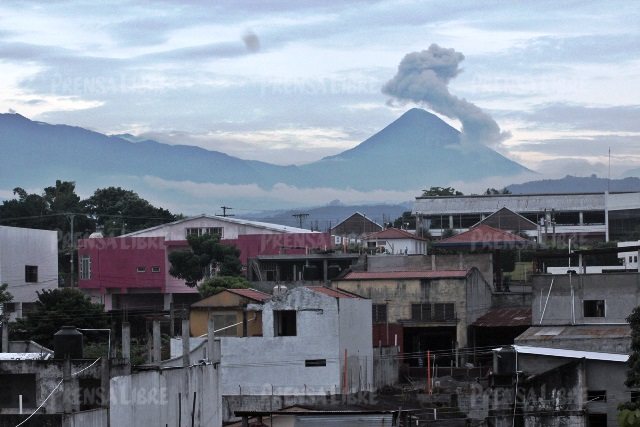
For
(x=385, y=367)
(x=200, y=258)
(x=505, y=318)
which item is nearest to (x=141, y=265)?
(x=200, y=258)

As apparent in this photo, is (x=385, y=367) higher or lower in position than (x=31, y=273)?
lower

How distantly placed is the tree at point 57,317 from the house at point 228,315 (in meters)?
7.68

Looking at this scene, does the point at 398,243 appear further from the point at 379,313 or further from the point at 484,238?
the point at 379,313

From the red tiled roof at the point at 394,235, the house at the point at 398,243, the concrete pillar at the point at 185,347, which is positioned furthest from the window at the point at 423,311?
the red tiled roof at the point at 394,235

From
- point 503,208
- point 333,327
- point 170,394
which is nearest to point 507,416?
point 170,394

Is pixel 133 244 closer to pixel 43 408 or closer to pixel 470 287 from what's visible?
pixel 470 287

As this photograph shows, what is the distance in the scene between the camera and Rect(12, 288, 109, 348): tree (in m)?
46.9

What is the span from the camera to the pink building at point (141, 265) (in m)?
68.4

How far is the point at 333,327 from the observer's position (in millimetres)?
39812

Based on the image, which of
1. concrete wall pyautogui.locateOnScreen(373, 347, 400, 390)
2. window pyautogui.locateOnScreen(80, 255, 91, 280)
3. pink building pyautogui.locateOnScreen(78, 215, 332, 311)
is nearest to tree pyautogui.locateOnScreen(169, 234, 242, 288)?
pink building pyautogui.locateOnScreen(78, 215, 332, 311)

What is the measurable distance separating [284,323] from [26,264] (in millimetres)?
23445

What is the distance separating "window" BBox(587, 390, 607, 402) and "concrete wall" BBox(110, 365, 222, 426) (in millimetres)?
10755

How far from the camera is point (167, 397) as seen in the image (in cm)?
3031

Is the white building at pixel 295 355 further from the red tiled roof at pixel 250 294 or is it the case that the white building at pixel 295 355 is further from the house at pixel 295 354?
the red tiled roof at pixel 250 294
